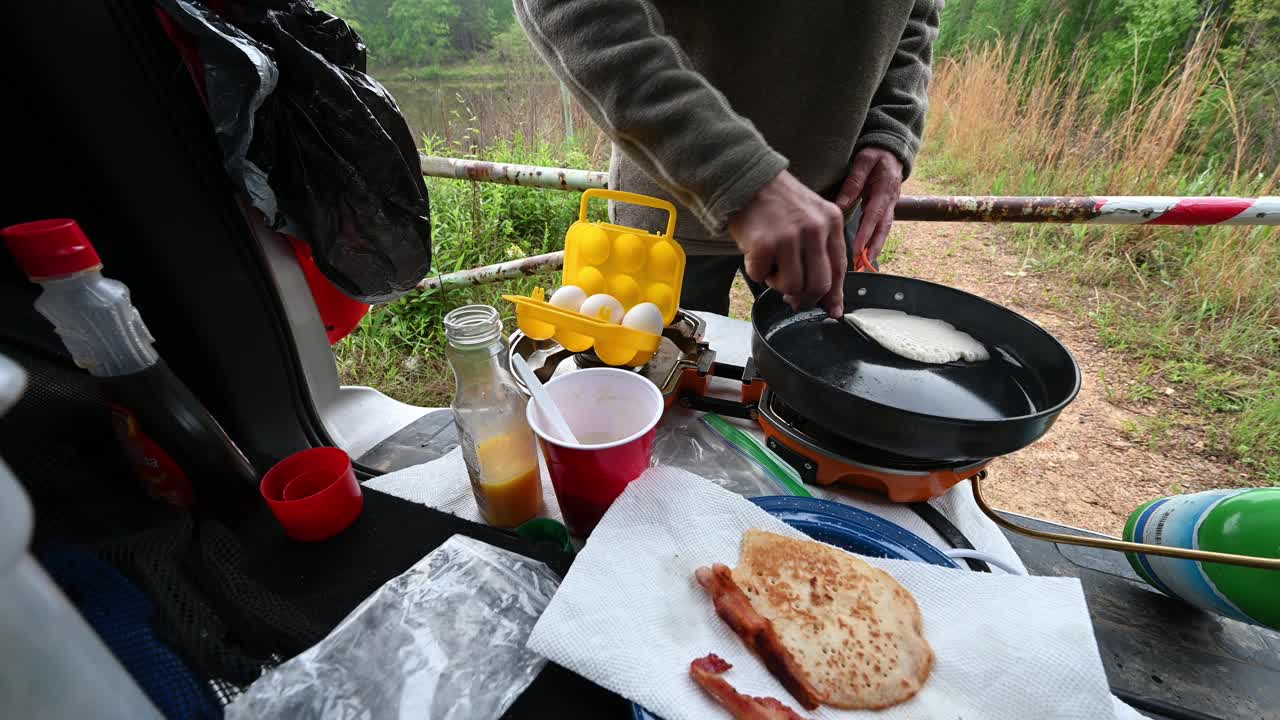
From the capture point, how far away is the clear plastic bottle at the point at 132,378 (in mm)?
570

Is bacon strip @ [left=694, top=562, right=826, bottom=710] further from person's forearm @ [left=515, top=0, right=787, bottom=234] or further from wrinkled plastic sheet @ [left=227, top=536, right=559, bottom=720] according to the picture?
person's forearm @ [left=515, top=0, right=787, bottom=234]

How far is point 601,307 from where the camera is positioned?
3.55 ft

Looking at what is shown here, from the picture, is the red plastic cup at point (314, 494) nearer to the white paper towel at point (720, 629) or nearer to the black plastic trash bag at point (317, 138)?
the white paper towel at point (720, 629)

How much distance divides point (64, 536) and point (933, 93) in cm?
662

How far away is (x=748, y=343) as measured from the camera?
1.40 metres

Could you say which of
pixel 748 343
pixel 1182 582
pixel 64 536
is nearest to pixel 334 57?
pixel 64 536

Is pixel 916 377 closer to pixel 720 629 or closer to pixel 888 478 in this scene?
pixel 888 478

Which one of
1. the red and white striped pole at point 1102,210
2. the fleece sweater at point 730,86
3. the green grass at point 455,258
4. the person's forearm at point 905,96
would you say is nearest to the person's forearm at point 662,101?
the fleece sweater at point 730,86

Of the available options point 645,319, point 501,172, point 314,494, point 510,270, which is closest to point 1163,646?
point 645,319

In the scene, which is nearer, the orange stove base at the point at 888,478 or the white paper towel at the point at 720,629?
the white paper towel at the point at 720,629

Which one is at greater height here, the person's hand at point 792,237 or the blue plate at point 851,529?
the person's hand at point 792,237

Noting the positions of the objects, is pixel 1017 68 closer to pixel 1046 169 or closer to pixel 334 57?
pixel 1046 169

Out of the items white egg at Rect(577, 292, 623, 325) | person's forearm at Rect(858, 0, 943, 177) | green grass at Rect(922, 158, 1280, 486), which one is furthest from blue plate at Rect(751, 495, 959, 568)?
green grass at Rect(922, 158, 1280, 486)

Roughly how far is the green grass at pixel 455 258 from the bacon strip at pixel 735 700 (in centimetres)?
207
